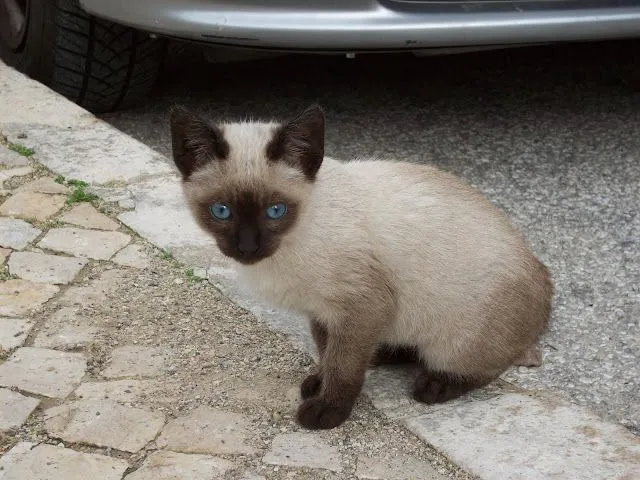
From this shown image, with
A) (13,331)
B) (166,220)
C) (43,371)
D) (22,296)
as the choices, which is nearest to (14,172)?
(166,220)

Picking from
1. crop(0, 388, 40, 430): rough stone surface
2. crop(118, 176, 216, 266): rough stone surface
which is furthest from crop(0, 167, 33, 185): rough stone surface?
crop(0, 388, 40, 430): rough stone surface

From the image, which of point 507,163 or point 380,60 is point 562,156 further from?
point 380,60

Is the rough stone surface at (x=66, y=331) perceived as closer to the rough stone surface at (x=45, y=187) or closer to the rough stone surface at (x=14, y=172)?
the rough stone surface at (x=45, y=187)

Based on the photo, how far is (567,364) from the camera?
330 cm

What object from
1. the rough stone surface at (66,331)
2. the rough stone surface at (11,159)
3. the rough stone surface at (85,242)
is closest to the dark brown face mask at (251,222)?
the rough stone surface at (66,331)

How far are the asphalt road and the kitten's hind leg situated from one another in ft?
0.62

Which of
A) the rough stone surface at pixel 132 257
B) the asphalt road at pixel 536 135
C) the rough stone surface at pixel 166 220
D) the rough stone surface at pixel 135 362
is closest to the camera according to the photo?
the rough stone surface at pixel 135 362

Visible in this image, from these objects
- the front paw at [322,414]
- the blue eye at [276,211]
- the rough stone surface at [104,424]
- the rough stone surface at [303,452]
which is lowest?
the rough stone surface at [104,424]

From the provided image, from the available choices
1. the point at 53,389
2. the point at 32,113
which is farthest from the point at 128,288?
the point at 32,113

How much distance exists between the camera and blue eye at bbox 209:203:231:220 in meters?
2.84

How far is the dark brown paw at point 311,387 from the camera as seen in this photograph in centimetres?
310

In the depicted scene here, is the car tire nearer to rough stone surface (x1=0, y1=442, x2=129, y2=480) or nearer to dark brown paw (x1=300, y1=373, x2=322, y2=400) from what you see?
dark brown paw (x1=300, y1=373, x2=322, y2=400)

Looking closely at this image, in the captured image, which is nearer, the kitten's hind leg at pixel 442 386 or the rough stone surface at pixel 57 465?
the rough stone surface at pixel 57 465

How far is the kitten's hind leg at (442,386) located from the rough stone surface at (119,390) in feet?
2.66
